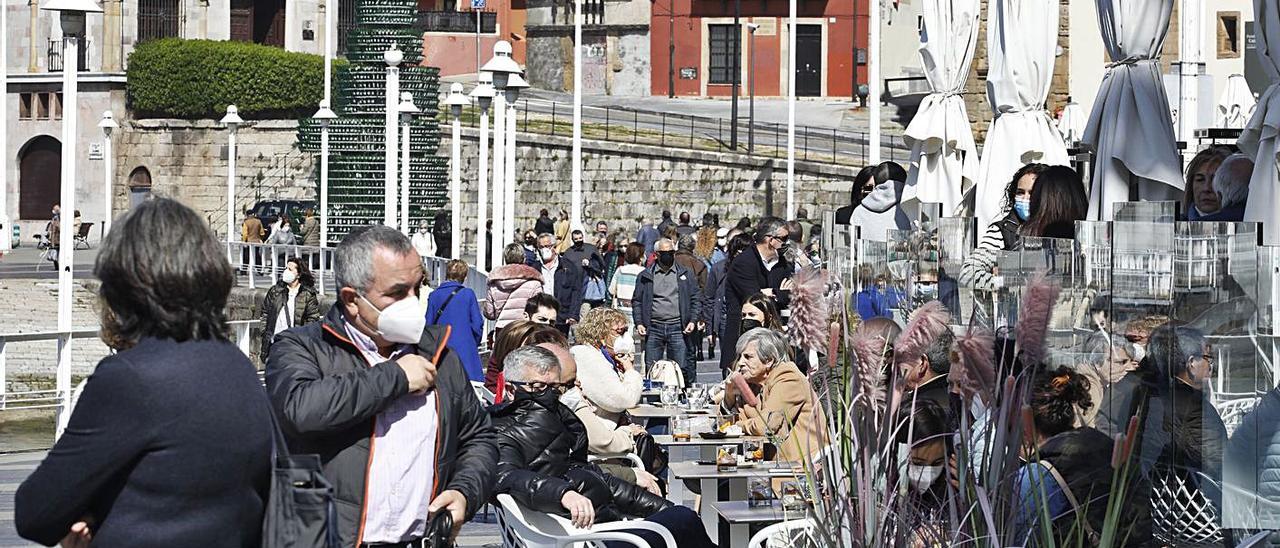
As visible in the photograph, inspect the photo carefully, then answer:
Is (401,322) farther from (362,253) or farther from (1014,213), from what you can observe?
(1014,213)

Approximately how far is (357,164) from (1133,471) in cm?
2798

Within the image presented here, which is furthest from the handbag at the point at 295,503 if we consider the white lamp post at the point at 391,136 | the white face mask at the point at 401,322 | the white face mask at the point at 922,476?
the white lamp post at the point at 391,136

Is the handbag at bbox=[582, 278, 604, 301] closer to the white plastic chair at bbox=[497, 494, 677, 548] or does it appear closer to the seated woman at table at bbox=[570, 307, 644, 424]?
the seated woman at table at bbox=[570, 307, 644, 424]

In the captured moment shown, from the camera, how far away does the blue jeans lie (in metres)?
18.8

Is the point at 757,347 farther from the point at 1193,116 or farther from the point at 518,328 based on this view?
the point at 1193,116

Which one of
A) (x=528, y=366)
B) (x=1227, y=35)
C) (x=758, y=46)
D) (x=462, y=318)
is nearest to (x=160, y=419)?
(x=528, y=366)

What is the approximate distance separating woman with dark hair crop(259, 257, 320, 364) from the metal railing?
2876 centimetres

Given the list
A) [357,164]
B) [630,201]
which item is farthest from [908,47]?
[357,164]

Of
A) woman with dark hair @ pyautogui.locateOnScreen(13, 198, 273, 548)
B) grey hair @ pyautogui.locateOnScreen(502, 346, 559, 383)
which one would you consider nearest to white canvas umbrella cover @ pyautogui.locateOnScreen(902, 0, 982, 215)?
grey hair @ pyautogui.locateOnScreen(502, 346, 559, 383)

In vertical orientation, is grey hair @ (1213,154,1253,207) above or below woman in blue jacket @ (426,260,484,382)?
above

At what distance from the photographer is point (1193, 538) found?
225 inches

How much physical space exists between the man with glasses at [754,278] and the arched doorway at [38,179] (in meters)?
48.3

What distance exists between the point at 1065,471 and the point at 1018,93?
7360 mm

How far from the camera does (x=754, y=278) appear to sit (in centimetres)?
1520
